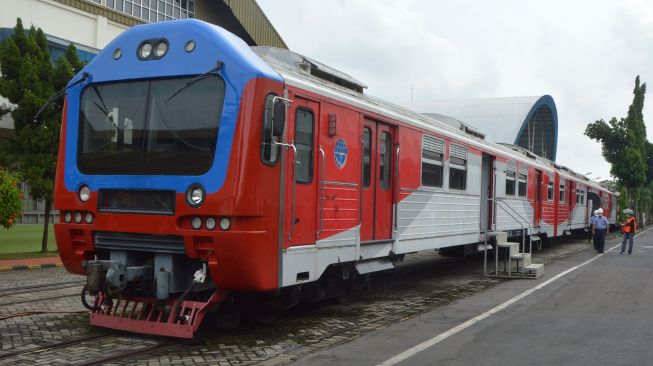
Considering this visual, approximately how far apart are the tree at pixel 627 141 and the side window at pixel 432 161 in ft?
114

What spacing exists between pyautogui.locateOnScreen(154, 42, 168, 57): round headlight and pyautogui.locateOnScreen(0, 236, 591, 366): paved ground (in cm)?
311

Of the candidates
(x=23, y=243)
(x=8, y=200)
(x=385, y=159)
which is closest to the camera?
(x=385, y=159)

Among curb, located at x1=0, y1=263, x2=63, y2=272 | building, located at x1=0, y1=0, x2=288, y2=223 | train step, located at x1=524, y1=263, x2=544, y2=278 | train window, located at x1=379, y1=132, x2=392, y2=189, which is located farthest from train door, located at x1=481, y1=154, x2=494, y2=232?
building, located at x1=0, y1=0, x2=288, y2=223

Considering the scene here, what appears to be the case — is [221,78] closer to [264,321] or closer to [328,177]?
[328,177]

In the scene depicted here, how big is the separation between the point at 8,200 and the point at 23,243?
581cm

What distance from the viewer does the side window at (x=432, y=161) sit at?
11.0m

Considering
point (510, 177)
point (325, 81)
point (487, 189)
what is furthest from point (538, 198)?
point (325, 81)

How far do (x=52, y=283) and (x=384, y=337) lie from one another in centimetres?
727

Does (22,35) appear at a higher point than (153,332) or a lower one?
higher

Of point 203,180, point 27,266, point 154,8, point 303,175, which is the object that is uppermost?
point 154,8

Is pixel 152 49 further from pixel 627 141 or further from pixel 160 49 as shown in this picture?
pixel 627 141

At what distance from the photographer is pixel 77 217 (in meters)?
A: 7.35

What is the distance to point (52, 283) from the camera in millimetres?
12039

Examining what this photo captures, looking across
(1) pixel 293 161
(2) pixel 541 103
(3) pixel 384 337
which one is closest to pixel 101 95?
(1) pixel 293 161
